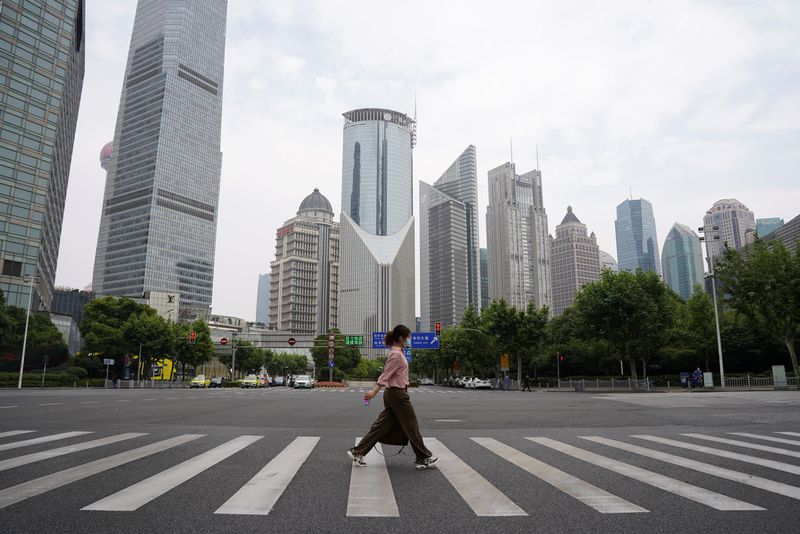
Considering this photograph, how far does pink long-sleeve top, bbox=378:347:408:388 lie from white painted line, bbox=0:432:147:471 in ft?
13.5

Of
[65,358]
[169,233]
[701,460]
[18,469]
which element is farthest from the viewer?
[169,233]

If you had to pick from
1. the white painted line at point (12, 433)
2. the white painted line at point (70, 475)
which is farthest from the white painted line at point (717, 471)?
the white painted line at point (12, 433)

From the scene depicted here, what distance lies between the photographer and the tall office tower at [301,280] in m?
190

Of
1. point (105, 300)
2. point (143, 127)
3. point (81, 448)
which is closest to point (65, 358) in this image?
point (105, 300)

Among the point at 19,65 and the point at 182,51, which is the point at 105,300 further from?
the point at 182,51

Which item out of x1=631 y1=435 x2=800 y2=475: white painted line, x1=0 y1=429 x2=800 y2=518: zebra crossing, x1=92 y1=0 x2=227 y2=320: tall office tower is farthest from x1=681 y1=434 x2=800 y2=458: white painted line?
x1=92 y1=0 x2=227 y2=320: tall office tower

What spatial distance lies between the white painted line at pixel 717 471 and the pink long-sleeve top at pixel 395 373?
135 inches

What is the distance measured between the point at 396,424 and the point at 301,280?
7408 inches

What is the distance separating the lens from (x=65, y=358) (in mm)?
58562

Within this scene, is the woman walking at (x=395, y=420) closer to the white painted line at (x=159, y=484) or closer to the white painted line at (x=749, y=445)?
the white painted line at (x=159, y=484)

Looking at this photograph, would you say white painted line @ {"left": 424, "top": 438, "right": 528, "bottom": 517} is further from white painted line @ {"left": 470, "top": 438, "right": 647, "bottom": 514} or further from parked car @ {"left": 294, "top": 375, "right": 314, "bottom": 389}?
parked car @ {"left": 294, "top": 375, "right": 314, "bottom": 389}

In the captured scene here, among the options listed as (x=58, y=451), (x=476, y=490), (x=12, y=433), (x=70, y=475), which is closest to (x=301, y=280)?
(x=12, y=433)

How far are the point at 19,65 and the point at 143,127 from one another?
4787 inches

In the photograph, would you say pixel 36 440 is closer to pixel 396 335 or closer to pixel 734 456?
pixel 396 335
